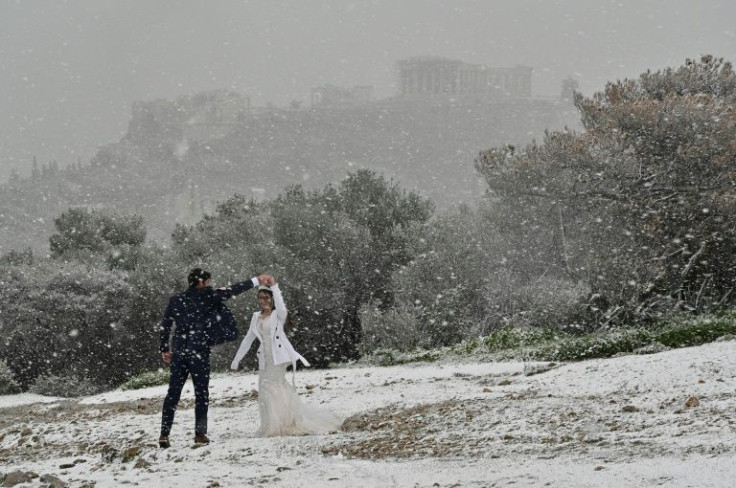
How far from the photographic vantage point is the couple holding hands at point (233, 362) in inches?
319

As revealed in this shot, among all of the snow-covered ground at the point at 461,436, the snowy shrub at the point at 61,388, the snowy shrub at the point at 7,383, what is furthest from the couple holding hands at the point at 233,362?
the snowy shrub at the point at 7,383

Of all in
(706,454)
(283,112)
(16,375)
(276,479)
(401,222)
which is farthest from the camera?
(283,112)

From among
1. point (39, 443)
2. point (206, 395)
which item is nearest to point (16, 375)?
point (39, 443)

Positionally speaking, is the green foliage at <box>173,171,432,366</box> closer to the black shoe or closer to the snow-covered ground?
the snow-covered ground

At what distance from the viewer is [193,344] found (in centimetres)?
807

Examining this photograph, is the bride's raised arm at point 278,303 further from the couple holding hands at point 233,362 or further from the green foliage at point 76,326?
the green foliage at point 76,326

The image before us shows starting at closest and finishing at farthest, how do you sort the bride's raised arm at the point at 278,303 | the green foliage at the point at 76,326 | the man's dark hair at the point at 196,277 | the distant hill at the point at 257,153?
the man's dark hair at the point at 196,277 < the bride's raised arm at the point at 278,303 < the green foliage at the point at 76,326 < the distant hill at the point at 257,153

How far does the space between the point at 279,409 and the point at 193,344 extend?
1.11 meters

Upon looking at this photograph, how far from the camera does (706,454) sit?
18.2 ft

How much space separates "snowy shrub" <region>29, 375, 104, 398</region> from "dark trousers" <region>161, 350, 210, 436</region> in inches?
451

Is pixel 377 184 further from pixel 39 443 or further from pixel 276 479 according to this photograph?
pixel 276 479

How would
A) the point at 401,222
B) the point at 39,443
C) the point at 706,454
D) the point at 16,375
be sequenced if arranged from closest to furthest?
the point at 706,454 < the point at 39,443 < the point at 16,375 < the point at 401,222

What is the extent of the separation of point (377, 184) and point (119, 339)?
8.50 metres

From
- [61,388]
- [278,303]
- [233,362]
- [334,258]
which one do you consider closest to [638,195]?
[334,258]
